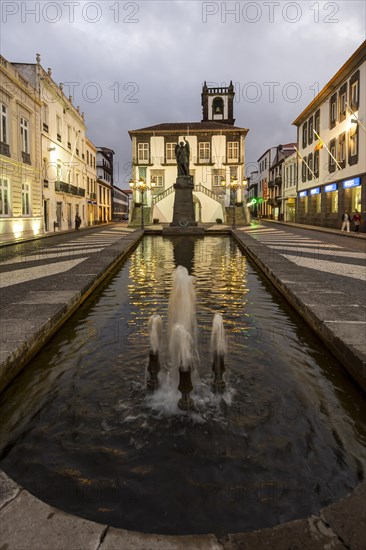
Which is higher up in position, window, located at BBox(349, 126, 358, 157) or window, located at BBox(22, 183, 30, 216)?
window, located at BBox(349, 126, 358, 157)

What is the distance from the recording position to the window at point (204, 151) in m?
→ 52.1

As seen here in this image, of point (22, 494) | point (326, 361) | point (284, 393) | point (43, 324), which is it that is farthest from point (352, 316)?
point (22, 494)

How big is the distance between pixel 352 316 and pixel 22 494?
439 centimetres

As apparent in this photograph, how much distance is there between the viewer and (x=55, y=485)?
274 cm

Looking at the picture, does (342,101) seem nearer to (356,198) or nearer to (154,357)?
(356,198)

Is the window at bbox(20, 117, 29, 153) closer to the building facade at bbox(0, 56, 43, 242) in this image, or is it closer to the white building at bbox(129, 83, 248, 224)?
the building facade at bbox(0, 56, 43, 242)

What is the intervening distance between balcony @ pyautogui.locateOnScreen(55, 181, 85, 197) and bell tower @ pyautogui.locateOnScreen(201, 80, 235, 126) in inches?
1164

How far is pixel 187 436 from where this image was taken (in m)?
3.29

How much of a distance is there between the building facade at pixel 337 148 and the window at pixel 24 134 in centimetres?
1888

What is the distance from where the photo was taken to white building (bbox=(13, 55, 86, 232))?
98.7 ft

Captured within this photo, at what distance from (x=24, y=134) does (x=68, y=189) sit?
10.4 m

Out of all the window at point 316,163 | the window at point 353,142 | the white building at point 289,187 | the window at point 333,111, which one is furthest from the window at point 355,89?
the white building at point 289,187

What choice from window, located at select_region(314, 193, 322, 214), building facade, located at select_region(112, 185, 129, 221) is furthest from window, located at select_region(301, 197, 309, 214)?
building facade, located at select_region(112, 185, 129, 221)

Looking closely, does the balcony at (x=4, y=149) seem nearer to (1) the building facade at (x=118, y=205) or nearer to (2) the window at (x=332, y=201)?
(2) the window at (x=332, y=201)
